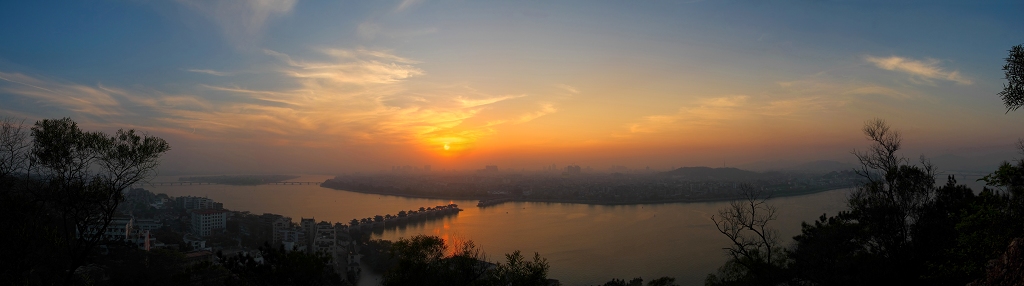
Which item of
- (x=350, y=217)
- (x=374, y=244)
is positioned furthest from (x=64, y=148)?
(x=350, y=217)

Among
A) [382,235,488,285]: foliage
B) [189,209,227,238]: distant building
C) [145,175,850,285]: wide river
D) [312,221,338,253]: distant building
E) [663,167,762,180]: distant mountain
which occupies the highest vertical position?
[663,167,762,180]: distant mountain

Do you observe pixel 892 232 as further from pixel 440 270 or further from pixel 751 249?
pixel 440 270

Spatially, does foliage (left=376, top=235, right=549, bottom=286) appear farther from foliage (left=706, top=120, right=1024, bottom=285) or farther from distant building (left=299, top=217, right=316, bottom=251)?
distant building (left=299, top=217, right=316, bottom=251)

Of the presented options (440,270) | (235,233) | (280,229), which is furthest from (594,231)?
(440,270)

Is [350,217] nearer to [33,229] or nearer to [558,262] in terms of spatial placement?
[558,262]

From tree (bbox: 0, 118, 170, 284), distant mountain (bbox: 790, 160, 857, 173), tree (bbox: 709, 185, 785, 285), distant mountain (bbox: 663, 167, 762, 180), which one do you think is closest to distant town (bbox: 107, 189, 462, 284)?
tree (bbox: 0, 118, 170, 284)

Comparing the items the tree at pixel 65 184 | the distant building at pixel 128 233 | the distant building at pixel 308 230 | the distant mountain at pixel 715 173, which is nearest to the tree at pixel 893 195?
the tree at pixel 65 184

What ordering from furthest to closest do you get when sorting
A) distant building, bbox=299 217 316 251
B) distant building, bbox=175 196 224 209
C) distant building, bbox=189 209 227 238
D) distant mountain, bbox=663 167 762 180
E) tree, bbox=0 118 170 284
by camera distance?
distant mountain, bbox=663 167 762 180 → distant building, bbox=175 196 224 209 → distant building, bbox=189 209 227 238 → distant building, bbox=299 217 316 251 → tree, bbox=0 118 170 284
